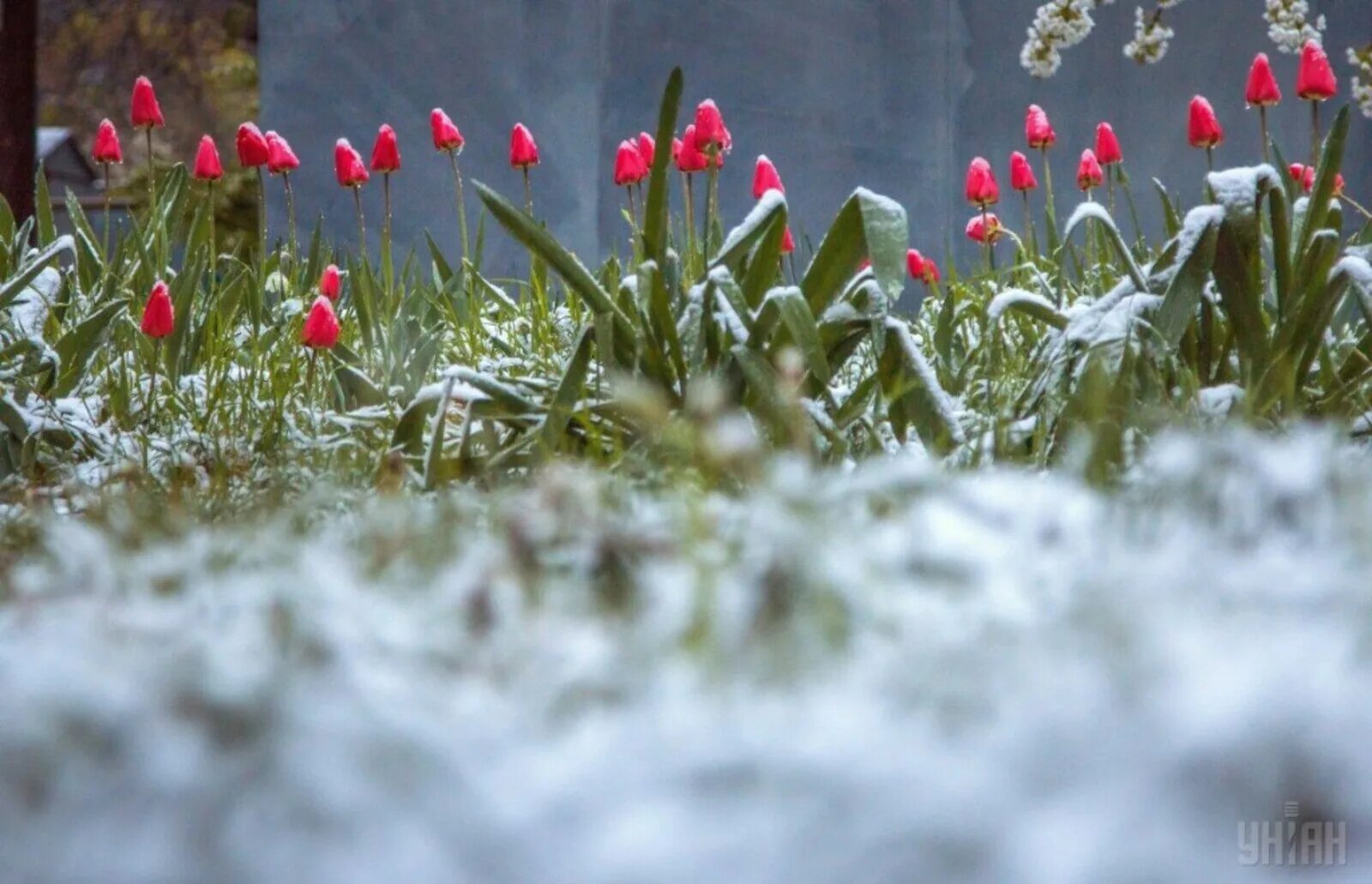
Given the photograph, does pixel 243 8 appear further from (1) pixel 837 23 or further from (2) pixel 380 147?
(2) pixel 380 147

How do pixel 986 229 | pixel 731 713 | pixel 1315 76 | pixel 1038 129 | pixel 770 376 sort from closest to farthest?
pixel 731 713 < pixel 770 376 < pixel 1315 76 < pixel 986 229 < pixel 1038 129

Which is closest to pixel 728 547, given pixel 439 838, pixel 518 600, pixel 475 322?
pixel 518 600

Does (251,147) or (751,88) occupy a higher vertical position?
(751,88)

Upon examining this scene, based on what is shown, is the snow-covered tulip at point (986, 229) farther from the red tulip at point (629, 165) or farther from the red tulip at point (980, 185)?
the red tulip at point (629, 165)

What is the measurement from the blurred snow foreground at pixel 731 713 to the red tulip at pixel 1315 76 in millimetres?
1564

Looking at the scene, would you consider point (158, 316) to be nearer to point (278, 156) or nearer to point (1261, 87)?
point (278, 156)

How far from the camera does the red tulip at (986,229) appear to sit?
2.43 meters

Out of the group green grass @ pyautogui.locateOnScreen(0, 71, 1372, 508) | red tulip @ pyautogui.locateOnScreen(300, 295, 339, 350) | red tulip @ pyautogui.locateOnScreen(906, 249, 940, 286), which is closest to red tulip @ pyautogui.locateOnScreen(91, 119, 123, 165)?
green grass @ pyautogui.locateOnScreen(0, 71, 1372, 508)

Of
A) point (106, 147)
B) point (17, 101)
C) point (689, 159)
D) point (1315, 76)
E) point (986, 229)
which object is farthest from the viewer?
point (17, 101)

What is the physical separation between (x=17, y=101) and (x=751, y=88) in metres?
2.96

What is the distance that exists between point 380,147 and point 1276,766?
88.9 inches

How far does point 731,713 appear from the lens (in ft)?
1.29

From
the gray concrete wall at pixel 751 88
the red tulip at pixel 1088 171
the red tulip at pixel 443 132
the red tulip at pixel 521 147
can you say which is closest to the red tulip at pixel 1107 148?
the red tulip at pixel 1088 171

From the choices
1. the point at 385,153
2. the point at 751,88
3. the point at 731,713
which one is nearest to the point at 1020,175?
the point at 385,153
